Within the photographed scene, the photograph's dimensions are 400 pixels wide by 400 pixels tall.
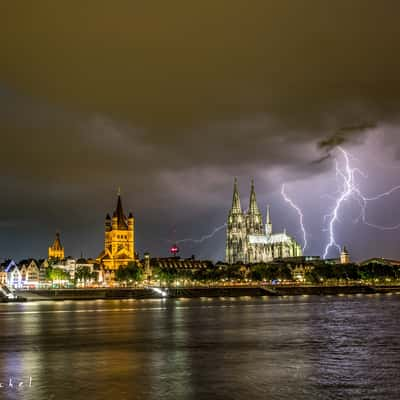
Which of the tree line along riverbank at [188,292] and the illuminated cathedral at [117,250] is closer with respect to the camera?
the tree line along riverbank at [188,292]

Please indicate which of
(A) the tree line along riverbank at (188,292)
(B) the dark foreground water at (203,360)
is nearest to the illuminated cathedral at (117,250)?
(A) the tree line along riverbank at (188,292)

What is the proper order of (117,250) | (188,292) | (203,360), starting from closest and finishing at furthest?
(203,360) < (188,292) < (117,250)

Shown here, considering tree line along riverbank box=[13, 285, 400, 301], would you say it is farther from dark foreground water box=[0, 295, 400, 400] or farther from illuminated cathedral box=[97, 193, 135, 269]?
dark foreground water box=[0, 295, 400, 400]

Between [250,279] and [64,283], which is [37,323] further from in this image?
[250,279]

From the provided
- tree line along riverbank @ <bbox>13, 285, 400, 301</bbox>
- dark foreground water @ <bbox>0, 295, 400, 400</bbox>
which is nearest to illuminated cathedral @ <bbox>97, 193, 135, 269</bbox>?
tree line along riverbank @ <bbox>13, 285, 400, 301</bbox>

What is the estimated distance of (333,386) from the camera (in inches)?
936

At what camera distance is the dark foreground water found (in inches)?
910

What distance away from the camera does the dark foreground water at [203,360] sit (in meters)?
23.1

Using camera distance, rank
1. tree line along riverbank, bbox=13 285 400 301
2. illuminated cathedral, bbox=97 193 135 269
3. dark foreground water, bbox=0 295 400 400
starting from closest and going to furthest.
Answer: dark foreground water, bbox=0 295 400 400
tree line along riverbank, bbox=13 285 400 301
illuminated cathedral, bbox=97 193 135 269

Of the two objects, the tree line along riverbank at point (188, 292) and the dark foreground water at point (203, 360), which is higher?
the tree line along riverbank at point (188, 292)

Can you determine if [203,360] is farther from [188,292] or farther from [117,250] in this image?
[117,250]

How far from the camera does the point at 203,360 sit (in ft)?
102

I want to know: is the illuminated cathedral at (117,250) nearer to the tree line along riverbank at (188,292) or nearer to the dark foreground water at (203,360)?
the tree line along riverbank at (188,292)

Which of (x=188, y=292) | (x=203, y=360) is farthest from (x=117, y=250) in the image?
(x=203, y=360)
